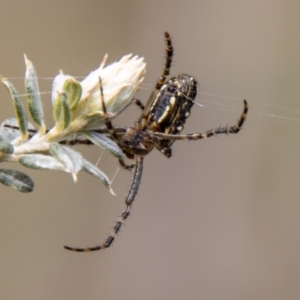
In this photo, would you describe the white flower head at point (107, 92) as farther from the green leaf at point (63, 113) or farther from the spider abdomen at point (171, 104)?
the spider abdomen at point (171, 104)

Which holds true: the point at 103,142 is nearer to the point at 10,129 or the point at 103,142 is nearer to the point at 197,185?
the point at 10,129

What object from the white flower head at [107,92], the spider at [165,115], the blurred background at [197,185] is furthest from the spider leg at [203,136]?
the blurred background at [197,185]

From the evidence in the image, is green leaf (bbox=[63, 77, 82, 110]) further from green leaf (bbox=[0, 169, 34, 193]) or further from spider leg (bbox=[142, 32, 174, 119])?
spider leg (bbox=[142, 32, 174, 119])

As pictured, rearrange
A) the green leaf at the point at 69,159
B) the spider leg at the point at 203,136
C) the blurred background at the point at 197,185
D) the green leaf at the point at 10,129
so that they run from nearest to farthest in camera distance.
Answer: the green leaf at the point at 69,159 < the green leaf at the point at 10,129 < the spider leg at the point at 203,136 < the blurred background at the point at 197,185

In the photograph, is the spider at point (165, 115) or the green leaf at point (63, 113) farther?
the spider at point (165, 115)

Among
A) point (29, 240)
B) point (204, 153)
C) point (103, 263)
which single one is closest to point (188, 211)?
point (204, 153)

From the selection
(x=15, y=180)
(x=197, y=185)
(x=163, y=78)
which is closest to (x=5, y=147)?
(x=15, y=180)
